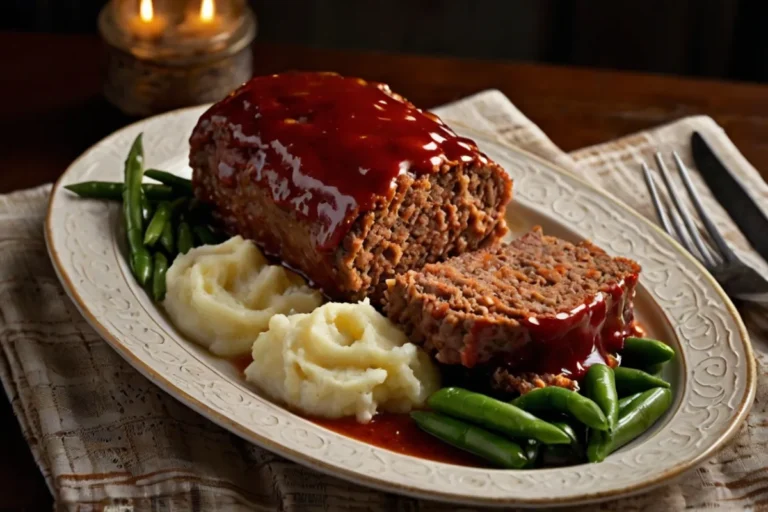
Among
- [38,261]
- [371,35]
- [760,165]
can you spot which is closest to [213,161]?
[38,261]

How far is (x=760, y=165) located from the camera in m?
6.60

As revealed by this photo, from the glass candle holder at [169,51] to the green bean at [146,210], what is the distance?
1422mm

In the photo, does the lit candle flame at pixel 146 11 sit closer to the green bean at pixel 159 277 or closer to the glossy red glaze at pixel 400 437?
the green bean at pixel 159 277

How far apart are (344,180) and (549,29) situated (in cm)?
568

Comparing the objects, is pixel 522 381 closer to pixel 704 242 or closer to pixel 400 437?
pixel 400 437

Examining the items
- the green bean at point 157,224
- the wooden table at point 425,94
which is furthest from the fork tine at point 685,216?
the green bean at point 157,224

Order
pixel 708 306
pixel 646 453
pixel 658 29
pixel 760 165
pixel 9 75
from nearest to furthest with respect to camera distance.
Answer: pixel 646 453 → pixel 708 306 → pixel 760 165 → pixel 9 75 → pixel 658 29

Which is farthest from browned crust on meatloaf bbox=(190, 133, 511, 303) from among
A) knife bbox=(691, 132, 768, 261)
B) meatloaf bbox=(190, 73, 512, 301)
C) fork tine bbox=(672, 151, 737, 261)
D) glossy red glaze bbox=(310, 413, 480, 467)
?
knife bbox=(691, 132, 768, 261)

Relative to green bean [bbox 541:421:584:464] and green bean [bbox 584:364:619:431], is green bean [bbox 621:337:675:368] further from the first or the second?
green bean [bbox 541:421:584:464]

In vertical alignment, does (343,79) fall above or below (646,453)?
above

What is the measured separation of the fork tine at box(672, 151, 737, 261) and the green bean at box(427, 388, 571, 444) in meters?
2.01

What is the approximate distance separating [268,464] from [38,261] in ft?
6.01

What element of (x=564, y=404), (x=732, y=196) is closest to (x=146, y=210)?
(x=564, y=404)

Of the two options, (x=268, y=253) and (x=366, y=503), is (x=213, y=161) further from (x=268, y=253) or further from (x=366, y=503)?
(x=366, y=503)
